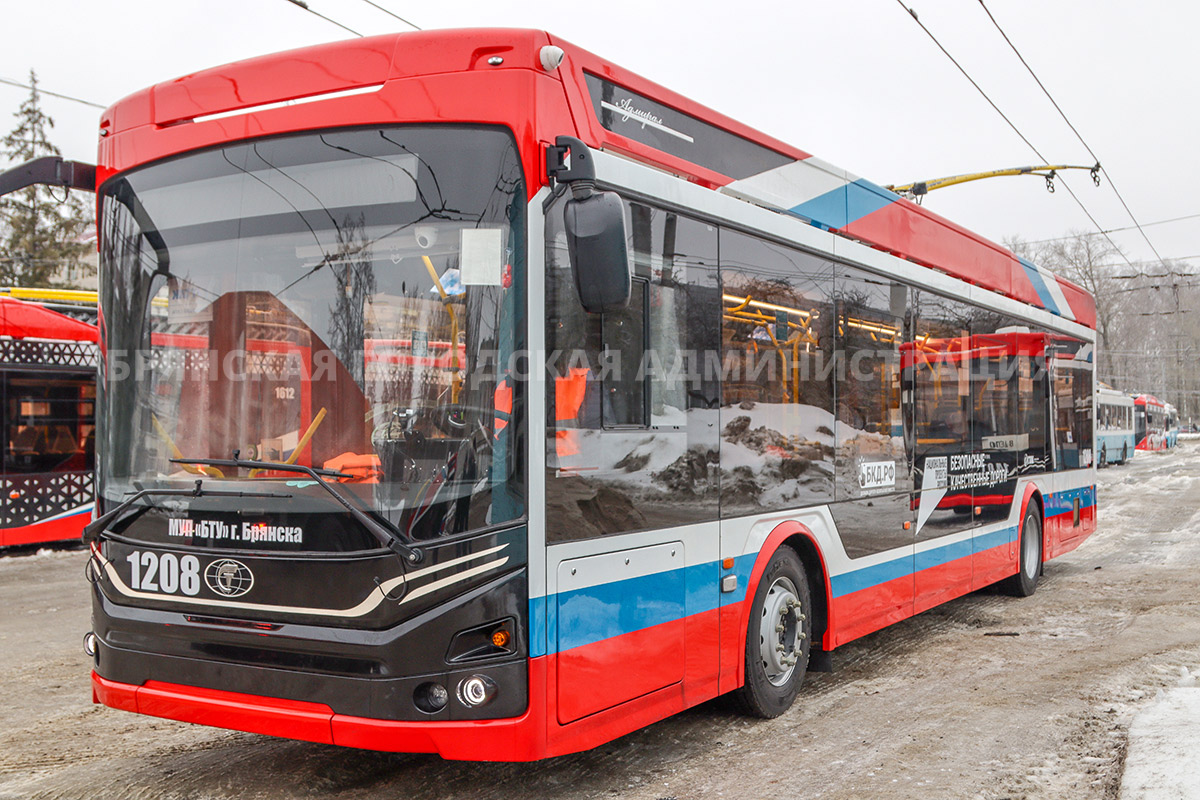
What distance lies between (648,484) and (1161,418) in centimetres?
6149

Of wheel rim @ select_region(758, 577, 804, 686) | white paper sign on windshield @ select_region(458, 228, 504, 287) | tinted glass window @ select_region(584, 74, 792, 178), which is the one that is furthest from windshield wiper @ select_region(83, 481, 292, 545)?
wheel rim @ select_region(758, 577, 804, 686)

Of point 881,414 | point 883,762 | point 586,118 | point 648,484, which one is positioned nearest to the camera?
point 586,118

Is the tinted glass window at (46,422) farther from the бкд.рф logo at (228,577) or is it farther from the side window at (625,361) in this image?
the side window at (625,361)

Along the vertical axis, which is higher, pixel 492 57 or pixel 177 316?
pixel 492 57

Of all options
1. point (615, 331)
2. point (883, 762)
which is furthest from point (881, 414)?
point (615, 331)

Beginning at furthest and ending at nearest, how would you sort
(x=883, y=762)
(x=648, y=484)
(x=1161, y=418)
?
(x=1161, y=418)
(x=883, y=762)
(x=648, y=484)

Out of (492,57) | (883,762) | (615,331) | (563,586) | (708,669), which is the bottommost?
(883,762)

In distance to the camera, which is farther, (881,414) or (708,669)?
(881,414)

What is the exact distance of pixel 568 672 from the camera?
425cm

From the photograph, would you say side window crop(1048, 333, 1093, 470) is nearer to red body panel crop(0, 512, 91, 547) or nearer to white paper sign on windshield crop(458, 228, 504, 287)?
white paper sign on windshield crop(458, 228, 504, 287)

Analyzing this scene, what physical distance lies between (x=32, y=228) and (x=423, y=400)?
3930 centimetres

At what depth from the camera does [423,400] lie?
406 centimetres

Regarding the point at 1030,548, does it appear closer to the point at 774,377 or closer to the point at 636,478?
the point at 774,377

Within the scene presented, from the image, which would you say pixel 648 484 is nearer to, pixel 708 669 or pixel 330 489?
pixel 708 669
